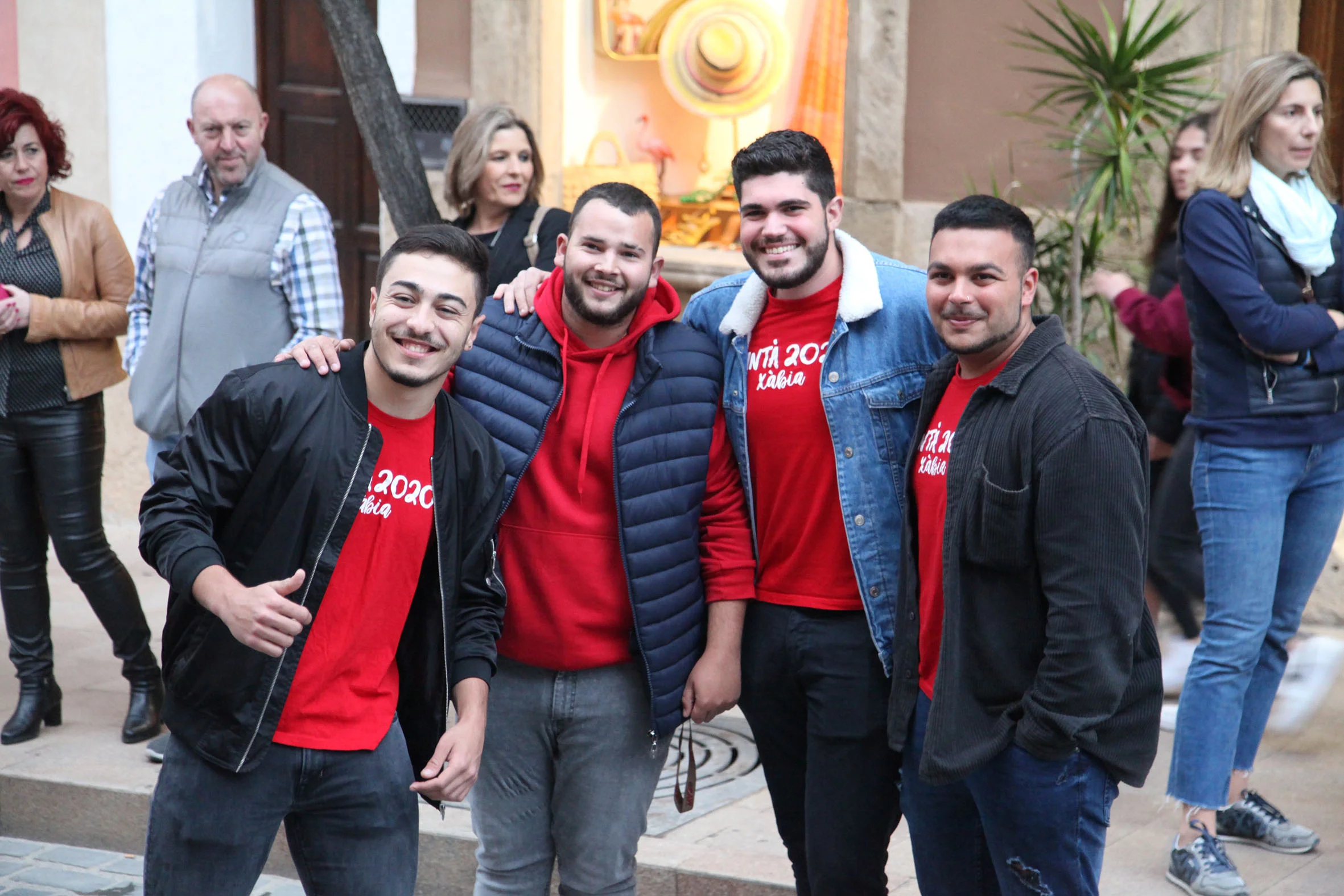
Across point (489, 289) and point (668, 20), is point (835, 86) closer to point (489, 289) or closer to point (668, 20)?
point (668, 20)

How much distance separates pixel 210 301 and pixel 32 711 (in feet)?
5.30

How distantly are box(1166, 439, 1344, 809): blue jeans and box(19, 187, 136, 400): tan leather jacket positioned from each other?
3.59m

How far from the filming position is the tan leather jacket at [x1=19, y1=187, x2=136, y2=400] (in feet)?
17.0

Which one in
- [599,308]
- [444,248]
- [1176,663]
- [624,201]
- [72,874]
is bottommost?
[72,874]

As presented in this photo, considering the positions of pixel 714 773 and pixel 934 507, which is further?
pixel 714 773

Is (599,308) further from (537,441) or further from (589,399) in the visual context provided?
(537,441)

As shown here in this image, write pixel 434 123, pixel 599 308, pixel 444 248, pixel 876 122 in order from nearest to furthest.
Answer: pixel 444 248, pixel 599 308, pixel 876 122, pixel 434 123

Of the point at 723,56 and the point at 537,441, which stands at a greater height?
the point at 723,56

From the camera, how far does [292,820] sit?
9.75ft

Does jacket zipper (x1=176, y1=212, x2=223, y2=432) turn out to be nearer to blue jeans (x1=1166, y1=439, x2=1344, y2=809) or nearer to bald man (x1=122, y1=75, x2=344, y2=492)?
bald man (x1=122, y1=75, x2=344, y2=492)

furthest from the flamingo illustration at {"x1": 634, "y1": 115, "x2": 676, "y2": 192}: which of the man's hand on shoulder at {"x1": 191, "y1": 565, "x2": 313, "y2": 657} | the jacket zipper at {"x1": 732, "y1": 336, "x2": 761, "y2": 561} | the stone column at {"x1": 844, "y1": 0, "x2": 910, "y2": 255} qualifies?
the man's hand on shoulder at {"x1": 191, "y1": 565, "x2": 313, "y2": 657}

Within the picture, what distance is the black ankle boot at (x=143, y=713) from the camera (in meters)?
5.25

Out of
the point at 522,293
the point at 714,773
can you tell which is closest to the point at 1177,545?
the point at 714,773

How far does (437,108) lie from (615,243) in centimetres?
481
